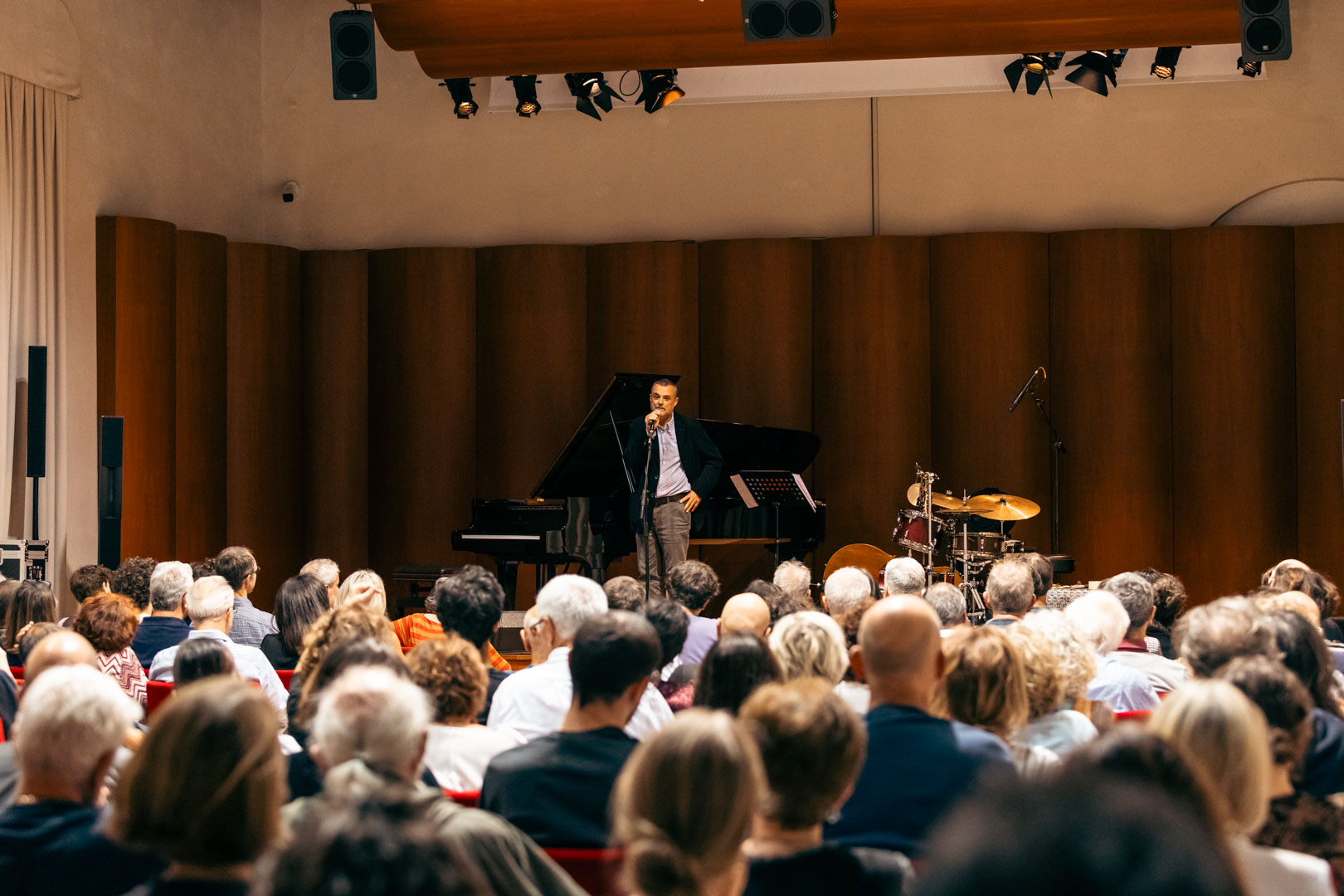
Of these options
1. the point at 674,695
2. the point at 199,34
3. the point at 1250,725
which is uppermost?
the point at 199,34

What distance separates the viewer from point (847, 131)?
1065cm

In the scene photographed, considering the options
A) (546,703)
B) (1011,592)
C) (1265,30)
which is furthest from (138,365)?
(1265,30)

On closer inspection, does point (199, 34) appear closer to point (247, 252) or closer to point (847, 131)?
point (247, 252)

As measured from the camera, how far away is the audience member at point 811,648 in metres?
3.29

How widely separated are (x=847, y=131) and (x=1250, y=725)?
925cm

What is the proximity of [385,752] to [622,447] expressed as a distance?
586 cm

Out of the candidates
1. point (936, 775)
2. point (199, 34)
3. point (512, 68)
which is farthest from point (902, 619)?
point (199, 34)

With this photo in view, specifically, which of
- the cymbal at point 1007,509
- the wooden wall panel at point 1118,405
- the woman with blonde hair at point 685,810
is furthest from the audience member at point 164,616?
the wooden wall panel at point 1118,405

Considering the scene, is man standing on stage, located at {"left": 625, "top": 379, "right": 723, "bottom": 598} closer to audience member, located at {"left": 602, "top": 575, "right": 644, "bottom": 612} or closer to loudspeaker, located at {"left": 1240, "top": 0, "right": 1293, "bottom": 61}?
audience member, located at {"left": 602, "top": 575, "right": 644, "bottom": 612}

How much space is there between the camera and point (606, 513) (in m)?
8.20

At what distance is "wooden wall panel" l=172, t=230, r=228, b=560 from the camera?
9781 millimetres

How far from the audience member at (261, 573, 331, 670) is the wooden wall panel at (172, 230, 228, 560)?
545 centimetres

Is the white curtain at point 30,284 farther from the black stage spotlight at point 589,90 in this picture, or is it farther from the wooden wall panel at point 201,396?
the black stage spotlight at point 589,90

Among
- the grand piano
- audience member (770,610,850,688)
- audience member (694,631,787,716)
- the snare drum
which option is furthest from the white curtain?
audience member (694,631,787,716)
